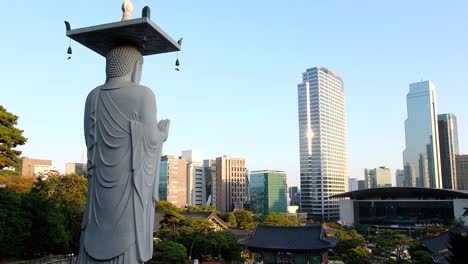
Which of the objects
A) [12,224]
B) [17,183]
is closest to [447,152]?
[17,183]

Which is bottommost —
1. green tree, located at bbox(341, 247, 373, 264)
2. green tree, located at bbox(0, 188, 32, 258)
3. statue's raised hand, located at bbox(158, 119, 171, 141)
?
green tree, located at bbox(341, 247, 373, 264)

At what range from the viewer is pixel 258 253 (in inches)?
1252

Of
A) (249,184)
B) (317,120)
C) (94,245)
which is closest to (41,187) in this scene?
(94,245)

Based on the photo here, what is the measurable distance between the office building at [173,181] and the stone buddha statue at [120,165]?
99914 millimetres

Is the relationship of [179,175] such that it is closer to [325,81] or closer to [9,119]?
[325,81]

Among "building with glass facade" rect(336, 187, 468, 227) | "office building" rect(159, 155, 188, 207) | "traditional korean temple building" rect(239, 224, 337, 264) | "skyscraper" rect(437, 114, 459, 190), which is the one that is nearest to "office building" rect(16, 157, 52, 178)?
"office building" rect(159, 155, 188, 207)

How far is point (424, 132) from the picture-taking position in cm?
16562

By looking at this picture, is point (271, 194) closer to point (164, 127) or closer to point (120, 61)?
point (164, 127)

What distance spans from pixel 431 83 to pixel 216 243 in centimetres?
15010

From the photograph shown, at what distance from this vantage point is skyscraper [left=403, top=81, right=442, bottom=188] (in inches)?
6272

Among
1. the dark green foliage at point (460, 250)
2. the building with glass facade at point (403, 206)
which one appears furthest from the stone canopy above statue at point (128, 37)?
the building with glass facade at point (403, 206)

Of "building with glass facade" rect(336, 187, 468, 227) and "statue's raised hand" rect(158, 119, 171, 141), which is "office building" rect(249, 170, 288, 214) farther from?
"statue's raised hand" rect(158, 119, 171, 141)

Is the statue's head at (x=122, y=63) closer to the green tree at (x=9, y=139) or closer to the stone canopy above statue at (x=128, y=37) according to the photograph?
the stone canopy above statue at (x=128, y=37)

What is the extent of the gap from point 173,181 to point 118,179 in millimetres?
103173
